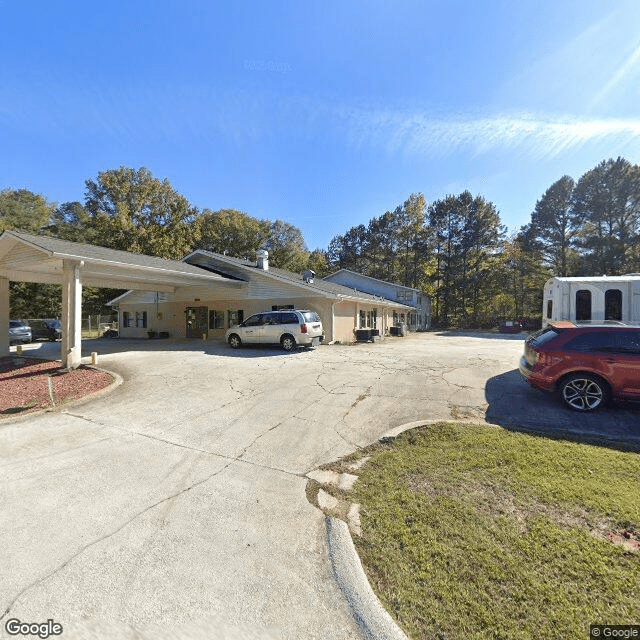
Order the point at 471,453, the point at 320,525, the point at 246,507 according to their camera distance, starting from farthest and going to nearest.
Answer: the point at 471,453 < the point at 246,507 < the point at 320,525

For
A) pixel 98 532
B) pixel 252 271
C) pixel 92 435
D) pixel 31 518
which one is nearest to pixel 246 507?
pixel 98 532

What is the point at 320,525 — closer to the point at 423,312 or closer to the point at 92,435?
the point at 92,435

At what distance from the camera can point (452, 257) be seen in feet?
141

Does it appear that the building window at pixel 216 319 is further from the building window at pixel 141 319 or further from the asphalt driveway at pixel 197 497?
the asphalt driveway at pixel 197 497

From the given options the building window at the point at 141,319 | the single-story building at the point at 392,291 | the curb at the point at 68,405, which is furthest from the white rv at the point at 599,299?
the building window at the point at 141,319

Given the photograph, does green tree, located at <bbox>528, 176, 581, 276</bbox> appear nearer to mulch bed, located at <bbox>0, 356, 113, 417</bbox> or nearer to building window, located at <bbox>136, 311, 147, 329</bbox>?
building window, located at <bbox>136, 311, 147, 329</bbox>

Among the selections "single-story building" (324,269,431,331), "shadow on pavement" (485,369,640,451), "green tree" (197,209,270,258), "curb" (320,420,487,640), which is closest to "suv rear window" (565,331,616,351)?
"shadow on pavement" (485,369,640,451)

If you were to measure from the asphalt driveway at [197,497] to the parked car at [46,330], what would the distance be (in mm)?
18072

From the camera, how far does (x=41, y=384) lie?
29.8 ft

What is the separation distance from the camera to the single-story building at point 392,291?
112 ft

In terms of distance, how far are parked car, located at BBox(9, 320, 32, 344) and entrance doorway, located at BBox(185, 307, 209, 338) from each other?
30.4 feet

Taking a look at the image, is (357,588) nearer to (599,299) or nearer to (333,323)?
(599,299)

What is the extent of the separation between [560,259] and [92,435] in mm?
46860

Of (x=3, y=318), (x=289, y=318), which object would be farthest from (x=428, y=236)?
(x=3, y=318)
